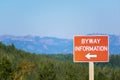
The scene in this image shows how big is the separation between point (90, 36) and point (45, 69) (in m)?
93.7

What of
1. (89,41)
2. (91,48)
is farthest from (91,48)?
(89,41)

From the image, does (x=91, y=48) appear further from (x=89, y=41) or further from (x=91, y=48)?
(x=89, y=41)

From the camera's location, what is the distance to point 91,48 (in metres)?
19.8

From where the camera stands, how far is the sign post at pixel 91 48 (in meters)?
19.7

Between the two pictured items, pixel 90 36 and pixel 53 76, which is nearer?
pixel 90 36

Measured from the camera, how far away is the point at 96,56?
1995cm

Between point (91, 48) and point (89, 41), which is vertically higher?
point (89, 41)

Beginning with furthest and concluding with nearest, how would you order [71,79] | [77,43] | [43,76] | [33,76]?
[33,76] < [71,79] < [43,76] < [77,43]

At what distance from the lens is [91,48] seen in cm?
1975

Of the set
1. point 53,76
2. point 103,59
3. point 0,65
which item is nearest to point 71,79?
point 53,76

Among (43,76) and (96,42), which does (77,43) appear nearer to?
(96,42)

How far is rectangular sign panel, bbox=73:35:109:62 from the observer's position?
19688 millimetres

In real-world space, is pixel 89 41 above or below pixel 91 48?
above

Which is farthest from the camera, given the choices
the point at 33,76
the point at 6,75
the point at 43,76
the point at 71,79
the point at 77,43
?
the point at 33,76
